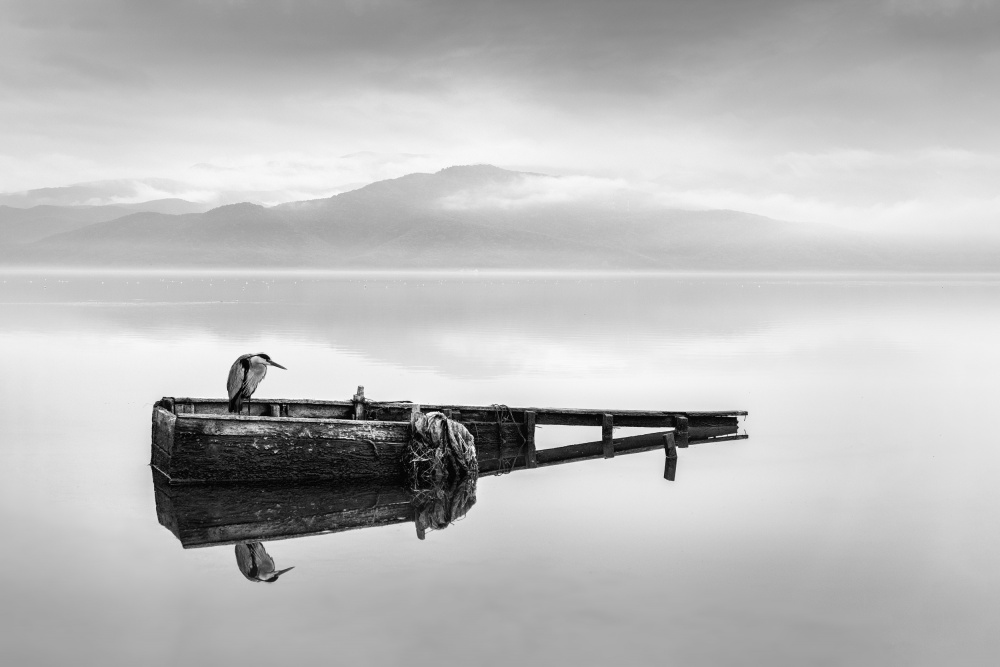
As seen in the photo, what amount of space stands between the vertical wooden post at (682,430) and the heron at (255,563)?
7.69 m

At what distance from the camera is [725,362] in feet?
112

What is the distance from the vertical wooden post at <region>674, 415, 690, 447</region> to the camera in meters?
17.7

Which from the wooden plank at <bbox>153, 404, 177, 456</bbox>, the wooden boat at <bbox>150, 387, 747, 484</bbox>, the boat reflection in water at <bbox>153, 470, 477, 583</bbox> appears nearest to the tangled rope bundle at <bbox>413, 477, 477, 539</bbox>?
the boat reflection in water at <bbox>153, 470, 477, 583</bbox>

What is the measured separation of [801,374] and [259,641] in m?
24.1

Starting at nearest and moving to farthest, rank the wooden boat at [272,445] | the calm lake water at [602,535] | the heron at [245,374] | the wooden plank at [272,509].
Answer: the calm lake water at [602,535] < the wooden plank at [272,509] < the wooden boat at [272,445] < the heron at [245,374]

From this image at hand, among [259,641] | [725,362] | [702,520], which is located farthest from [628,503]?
[725,362]

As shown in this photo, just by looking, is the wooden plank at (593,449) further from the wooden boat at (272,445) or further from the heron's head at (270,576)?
the heron's head at (270,576)

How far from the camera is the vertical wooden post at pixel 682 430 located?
57.9 feet

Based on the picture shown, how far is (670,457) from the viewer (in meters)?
17.0

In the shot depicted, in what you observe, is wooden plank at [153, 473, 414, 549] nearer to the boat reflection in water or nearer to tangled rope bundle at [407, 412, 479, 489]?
the boat reflection in water

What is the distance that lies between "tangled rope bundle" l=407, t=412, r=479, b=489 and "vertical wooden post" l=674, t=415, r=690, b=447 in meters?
4.02

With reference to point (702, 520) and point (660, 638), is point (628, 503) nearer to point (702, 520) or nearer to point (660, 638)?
point (702, 520)

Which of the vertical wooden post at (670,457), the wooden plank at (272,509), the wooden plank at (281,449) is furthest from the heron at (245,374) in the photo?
the vertical wooden post at (670,457)

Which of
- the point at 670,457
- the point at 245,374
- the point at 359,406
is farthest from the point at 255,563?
the point at 670,457
